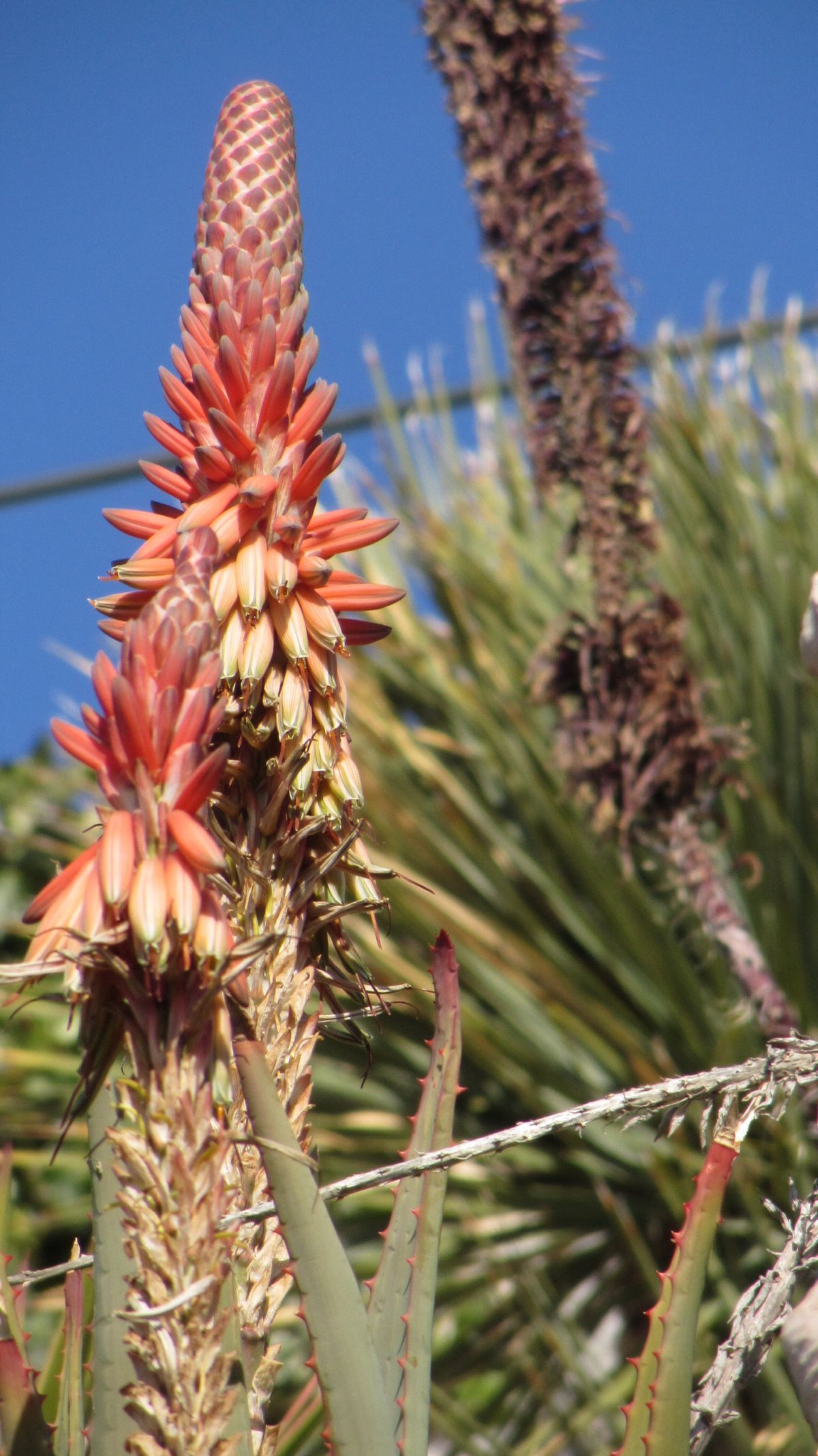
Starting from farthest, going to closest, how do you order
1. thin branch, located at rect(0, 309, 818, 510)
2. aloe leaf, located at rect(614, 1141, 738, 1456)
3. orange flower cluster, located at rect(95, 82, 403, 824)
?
thin branch, located at rect(0, 309, 818, 510) → orange flower cluster, located at rect(95, 82, 403, 824) → aloe leaf, located at rect(614, 1141, 738, 1456)

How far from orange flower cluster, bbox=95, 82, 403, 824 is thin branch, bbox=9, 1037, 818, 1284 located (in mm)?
230

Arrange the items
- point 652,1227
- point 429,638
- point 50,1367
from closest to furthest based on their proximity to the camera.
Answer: point 50,1367, point 652,1227, point 429,638

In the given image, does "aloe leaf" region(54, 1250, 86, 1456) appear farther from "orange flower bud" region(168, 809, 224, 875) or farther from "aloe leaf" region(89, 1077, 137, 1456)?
"orange flower bud" region(168, 809, 224, 875)

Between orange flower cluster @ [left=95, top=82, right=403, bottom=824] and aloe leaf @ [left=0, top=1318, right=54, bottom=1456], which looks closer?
aloe leaf @ [left=0, top=1318, right=54, bottom=1456]

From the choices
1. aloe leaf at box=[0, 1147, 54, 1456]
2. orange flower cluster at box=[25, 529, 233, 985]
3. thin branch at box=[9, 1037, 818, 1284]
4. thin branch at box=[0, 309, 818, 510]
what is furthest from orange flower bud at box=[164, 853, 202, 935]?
thin branch at box=[0, 309, 818, 510]

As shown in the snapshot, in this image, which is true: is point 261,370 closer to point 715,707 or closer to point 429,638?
point 715,707

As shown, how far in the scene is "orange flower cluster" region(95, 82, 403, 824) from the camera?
80 cm

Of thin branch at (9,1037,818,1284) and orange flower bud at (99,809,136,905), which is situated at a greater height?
orange flower bud at (99,809,136,905)

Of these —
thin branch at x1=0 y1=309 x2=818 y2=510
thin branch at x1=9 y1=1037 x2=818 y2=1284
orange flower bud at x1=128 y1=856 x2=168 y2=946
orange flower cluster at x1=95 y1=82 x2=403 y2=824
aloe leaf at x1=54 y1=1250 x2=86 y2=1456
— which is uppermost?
thin branch at x1=0 y1=309 x2=818 y2=510

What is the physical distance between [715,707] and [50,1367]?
122 inches

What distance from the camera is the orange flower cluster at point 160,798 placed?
58 cm

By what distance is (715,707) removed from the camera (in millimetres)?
3916

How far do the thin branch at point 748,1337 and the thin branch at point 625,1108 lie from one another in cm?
6

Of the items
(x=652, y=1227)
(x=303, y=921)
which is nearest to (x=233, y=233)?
(x=303, y=921)
